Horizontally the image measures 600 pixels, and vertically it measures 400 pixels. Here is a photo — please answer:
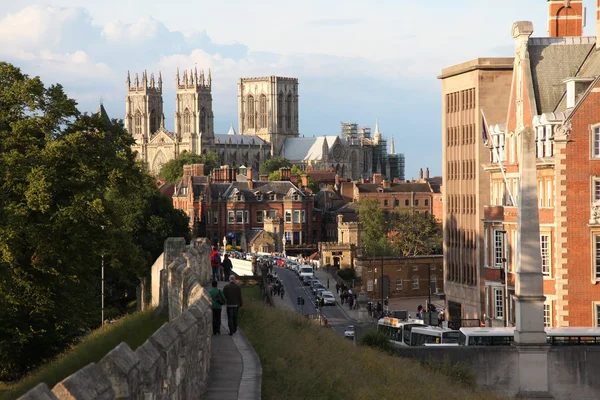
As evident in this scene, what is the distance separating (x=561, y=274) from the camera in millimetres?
49938

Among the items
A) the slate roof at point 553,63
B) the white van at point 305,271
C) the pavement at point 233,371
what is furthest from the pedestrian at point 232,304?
the white van at point 305,271

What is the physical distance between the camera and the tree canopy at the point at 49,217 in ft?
117

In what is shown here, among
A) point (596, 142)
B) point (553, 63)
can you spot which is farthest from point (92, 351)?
point (553, 63)

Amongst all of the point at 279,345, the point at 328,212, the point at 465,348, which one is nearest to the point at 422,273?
the point at 328,212

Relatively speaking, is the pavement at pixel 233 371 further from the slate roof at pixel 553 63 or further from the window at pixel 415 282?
the window at pixel 415 282

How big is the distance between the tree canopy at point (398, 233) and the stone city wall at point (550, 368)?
93343 mm

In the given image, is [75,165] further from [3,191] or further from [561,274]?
[561,274]

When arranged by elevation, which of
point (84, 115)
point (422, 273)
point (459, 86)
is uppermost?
point (459, 86)

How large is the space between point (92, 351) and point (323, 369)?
18.9ft

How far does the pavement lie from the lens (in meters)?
18.8

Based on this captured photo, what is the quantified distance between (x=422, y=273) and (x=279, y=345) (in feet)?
301

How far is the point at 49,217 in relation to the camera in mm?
36719

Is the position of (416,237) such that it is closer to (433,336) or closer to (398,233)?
(398,233)

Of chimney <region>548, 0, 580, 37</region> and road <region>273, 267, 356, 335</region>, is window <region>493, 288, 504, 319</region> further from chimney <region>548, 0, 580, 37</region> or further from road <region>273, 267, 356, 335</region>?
road <region>273, 267, 356, 335</region>
